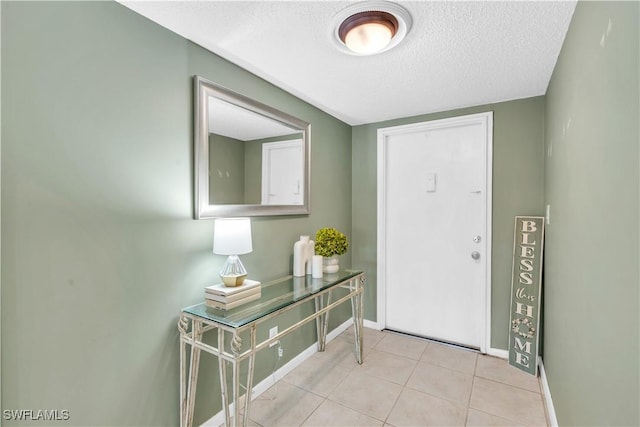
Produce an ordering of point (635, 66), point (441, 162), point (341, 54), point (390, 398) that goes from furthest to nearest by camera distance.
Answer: point (441, 162) < point (390, 398) < point (341, 54) < point (635, 66)

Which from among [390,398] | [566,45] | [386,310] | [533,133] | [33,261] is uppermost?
[566,45]

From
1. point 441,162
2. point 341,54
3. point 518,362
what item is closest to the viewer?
point 341,54

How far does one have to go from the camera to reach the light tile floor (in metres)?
1.89

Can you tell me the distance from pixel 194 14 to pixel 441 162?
232 centimetres

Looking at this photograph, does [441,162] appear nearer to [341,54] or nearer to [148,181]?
[341,54]

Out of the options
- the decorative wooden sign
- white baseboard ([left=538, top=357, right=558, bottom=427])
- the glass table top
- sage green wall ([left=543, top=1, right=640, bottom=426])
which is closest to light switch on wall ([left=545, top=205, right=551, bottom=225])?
the decorative wooden sign

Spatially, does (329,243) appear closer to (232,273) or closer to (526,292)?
(232,273)

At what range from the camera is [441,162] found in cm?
289

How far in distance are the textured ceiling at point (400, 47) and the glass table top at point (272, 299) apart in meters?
1.45

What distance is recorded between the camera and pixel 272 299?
A: 182 centimetres

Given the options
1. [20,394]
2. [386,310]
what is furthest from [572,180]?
[20,394]

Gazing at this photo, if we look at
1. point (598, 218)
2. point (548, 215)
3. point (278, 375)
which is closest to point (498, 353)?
point (548, 215)

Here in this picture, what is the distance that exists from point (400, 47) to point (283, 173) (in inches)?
46.6

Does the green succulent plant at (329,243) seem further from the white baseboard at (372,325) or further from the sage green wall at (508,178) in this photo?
the sage green wall at (508,178)
